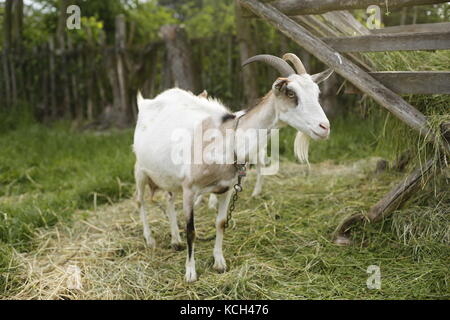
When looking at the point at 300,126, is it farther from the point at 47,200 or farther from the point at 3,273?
the point at 47,200

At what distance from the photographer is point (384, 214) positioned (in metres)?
4.40

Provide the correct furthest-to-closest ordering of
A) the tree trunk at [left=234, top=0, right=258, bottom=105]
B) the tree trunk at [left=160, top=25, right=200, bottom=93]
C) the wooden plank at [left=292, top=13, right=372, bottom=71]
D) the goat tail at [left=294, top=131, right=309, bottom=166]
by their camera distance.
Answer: the tree trunk at [left=160, top=25, right=200, bottom=93] → the tree trunk at [left=234, top=0, right=258, bottom=105] → the wooden plank at [left=292, top=13, right=372, bottom=71] → the goat tail at [left=294, top=131, right=309, bottom=166]

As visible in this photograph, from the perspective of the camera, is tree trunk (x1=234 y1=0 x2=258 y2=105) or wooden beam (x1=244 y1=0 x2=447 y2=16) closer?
wooden beam (x1=244 y1=0 x2=447 y2=16)

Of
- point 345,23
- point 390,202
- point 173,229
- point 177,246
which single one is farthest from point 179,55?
point 390,202

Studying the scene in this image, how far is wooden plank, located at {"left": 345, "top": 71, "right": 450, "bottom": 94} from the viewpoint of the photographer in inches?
145

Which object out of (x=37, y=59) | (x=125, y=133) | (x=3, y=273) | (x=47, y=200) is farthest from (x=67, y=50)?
(x=3, y=273)

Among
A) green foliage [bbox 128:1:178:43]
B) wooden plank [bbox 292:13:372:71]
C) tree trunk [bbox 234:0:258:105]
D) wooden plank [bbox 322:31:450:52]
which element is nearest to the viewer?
wooden plank [bbox 322:31:450:52]

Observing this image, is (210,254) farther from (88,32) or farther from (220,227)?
(88,32)

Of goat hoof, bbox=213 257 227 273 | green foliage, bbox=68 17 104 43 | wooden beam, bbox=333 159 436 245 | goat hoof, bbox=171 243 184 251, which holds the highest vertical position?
green foliage, bbox=68 17 104 43

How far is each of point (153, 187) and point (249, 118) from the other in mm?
1613

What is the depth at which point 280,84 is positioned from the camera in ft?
11.4

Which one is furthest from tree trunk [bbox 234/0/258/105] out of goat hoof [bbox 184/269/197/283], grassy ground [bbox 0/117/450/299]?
goat hoof [bbox 184/269/197/283]

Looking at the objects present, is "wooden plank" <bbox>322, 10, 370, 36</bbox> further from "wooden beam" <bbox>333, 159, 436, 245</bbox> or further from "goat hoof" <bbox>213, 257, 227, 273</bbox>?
"goat hoof" <bbox>213, 257, 227, 273</bbox>

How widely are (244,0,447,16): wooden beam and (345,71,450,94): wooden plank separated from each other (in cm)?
54
